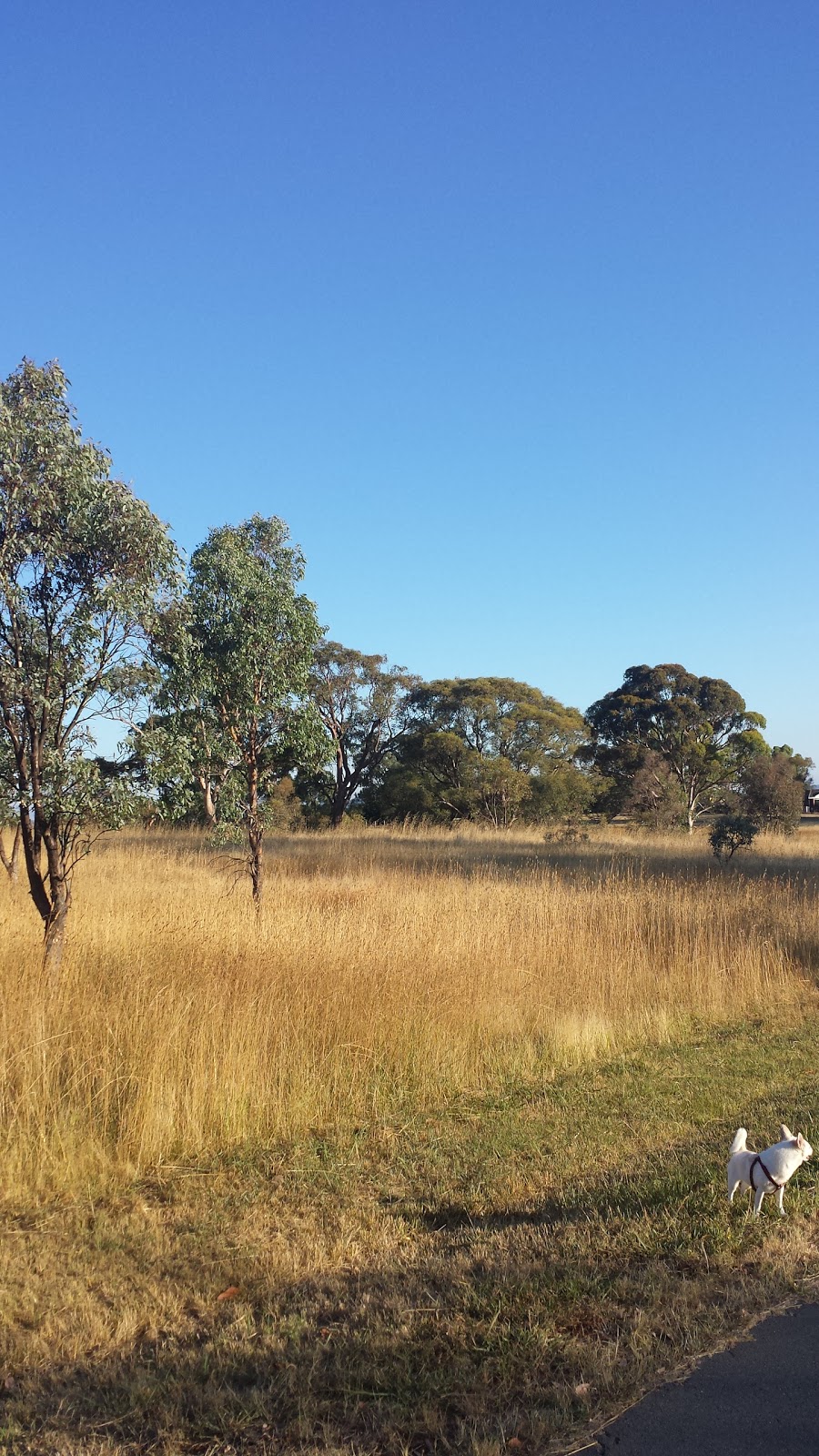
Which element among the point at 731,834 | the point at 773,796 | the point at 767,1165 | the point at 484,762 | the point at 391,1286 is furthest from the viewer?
the point at 484,762

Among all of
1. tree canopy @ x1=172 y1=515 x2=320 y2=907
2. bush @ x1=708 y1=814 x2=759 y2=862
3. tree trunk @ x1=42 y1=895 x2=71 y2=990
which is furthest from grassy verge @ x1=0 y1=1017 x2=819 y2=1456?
bush @ x1=708 y1=814 x2=759 y2=862

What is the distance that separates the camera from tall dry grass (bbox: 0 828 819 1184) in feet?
18.7

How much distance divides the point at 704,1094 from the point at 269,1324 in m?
4.30

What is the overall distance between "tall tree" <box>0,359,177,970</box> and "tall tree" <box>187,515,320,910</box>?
349cm

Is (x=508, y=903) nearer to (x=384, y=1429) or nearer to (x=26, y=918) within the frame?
(x=26, y=918)

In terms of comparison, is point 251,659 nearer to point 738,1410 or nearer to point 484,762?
point 738,1410

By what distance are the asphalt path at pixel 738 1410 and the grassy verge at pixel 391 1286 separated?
0.37ft

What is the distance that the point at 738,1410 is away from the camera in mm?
3006

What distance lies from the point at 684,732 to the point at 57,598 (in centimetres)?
4208

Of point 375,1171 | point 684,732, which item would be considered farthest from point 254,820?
point 684,732

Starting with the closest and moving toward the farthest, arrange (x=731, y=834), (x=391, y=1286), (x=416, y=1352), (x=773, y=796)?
(x=416, y=1352), (x=391, y=1286), (x=731, y=834), (x=773, y=796)

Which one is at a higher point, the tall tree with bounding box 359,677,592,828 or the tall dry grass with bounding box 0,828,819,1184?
the tall tree with bounding box 359,677,592,828

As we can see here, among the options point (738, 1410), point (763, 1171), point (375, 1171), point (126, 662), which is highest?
point (126, 662)

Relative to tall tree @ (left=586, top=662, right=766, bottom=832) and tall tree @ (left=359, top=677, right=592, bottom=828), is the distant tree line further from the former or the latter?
tall tree @ (left=586, top=662, right=766, bottom=832)
